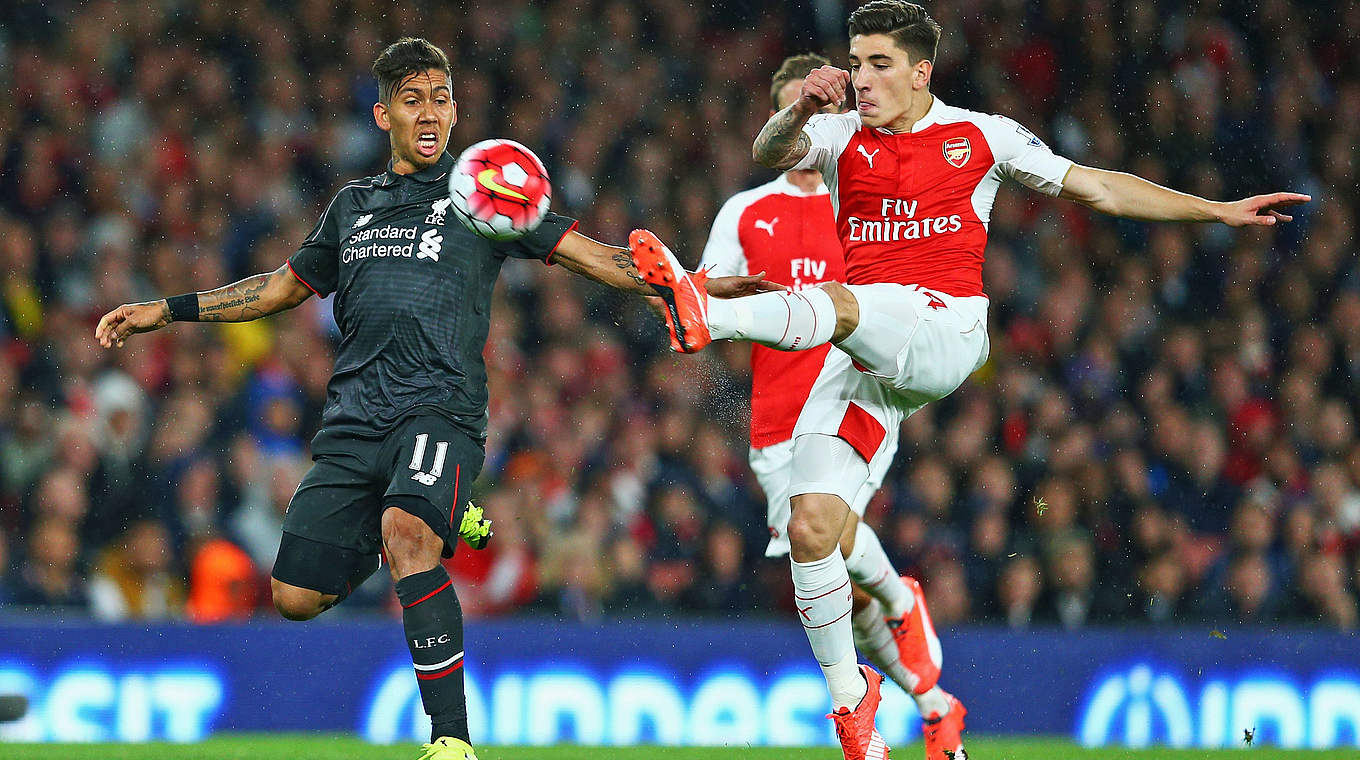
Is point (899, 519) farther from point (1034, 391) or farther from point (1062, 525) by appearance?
point (1034, 391)

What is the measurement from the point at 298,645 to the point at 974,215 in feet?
15.2

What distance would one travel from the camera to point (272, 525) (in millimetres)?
9383

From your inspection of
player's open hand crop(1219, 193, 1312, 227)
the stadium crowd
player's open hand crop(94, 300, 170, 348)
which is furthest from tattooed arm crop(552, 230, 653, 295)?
the stadium crowd

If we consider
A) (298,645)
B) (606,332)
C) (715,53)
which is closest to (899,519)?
(606,332)

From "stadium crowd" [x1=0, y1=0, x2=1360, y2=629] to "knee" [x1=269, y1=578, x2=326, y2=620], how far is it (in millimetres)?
3905

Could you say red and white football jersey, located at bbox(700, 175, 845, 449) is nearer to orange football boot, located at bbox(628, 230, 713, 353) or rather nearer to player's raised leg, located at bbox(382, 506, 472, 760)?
orange football boot, located at bbox(628, 230, 713, 353)

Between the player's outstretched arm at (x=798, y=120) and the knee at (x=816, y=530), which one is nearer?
the player's outstretched arm at (x=798, y=120)

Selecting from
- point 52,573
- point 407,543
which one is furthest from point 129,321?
point 52,573

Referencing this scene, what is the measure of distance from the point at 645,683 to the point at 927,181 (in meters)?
3.99

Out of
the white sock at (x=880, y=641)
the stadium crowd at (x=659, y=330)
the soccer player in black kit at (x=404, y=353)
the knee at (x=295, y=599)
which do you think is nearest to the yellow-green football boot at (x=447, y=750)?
the soccer player in black kit at (x=404, y=353)

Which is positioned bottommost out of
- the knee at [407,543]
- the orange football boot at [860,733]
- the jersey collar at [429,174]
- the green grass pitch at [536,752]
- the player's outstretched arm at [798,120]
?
the green grass pitch at [536,752]

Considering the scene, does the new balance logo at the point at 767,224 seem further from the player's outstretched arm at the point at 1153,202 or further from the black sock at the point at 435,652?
the black sock at the point at 435,652

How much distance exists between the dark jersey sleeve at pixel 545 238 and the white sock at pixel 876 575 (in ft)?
5.64

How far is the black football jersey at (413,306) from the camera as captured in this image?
521cm
